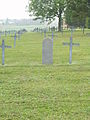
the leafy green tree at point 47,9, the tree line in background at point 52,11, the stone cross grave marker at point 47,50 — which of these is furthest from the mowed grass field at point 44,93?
the leafy green tree at point 47,9

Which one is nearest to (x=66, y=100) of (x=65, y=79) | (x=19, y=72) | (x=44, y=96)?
(x=44, y=96)

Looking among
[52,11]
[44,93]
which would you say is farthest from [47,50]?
[52,11]

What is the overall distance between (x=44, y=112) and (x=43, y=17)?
72.3m

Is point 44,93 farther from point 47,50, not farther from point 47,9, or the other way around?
point 47,9

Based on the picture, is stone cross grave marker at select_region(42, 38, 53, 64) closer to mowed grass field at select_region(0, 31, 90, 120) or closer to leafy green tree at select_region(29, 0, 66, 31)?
mowed grass field at select_region(0, 31, 90, 120)

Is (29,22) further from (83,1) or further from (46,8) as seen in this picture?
(83,1)

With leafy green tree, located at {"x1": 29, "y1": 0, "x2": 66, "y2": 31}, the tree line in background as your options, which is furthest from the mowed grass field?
leafy green tree, located at {"x1": 29, "y1": 0, "x2": 66, "y2": 31}

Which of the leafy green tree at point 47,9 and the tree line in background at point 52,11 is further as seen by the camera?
the leafy green tree at point 47,9

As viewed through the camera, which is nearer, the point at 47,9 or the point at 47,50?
the point at 47,50

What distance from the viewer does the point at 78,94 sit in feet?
29.9

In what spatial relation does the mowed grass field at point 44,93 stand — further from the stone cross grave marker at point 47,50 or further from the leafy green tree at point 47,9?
the leafy green tree at point 47,9

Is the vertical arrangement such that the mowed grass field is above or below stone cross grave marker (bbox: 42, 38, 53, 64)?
below

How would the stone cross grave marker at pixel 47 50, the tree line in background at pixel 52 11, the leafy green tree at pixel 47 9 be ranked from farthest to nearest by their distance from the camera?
the leafy green tree at pixel 47 9
the tree line in background at pixel 52 11
the stone cross grave marker at pixel 47 50

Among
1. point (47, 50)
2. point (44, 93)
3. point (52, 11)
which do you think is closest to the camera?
point (44, 93)
